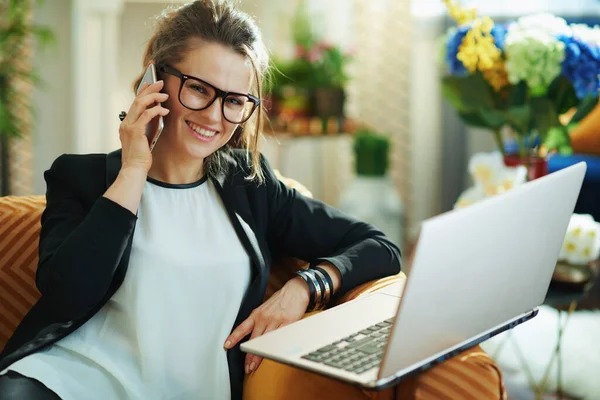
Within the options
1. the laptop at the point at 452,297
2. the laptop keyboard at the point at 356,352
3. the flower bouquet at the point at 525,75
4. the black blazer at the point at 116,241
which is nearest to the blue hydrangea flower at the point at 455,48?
the flower bouquet at the point at 525,75

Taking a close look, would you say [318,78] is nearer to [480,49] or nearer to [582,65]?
[480,49]

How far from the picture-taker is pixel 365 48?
14.9ft

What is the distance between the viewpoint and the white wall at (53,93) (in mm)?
4004

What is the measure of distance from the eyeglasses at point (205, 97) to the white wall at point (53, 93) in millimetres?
2823

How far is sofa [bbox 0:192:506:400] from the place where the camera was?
1.14 m

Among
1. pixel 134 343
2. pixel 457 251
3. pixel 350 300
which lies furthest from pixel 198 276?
pixel 457 251

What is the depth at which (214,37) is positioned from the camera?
55.5 inches

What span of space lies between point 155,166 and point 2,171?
273cm

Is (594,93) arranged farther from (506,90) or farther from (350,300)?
(350,300)

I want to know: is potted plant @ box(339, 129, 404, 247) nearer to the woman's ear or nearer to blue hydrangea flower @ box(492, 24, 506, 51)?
blue hydrangea flower @ box(492, 24, 506, 51)

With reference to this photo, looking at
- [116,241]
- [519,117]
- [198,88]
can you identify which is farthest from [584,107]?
[116,241]

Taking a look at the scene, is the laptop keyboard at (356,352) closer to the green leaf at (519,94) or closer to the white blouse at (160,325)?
the white blouse at (160,325)

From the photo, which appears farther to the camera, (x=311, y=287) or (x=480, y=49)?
(x=480, y=49)

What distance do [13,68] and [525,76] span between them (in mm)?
2471
